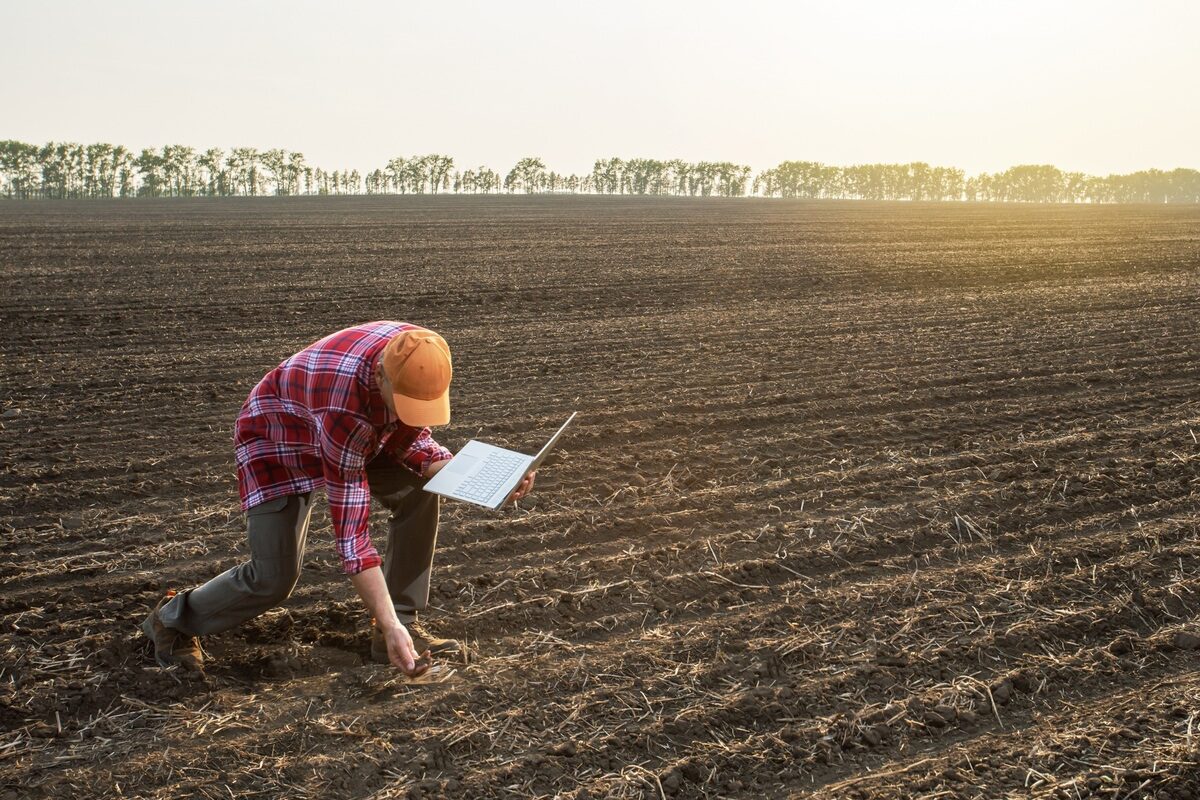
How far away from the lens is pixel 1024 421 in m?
8.36

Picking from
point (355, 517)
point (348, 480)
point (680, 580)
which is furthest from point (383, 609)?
point (680, 580)

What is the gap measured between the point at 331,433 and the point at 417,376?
446mm

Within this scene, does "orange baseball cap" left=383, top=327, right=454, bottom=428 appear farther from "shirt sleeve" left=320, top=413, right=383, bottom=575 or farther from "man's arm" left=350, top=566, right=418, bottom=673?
"man's arm" left=350, top=566, right=418, bottom=673

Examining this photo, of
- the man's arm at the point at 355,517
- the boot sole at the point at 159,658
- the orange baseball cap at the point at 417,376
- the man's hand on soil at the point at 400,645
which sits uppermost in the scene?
the orange baseball cap at the point at 417,376

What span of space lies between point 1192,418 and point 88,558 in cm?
893

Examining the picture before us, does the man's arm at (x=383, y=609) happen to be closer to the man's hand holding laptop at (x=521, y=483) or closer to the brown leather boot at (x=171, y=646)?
the man's hand holding laptop at (x=521, y=483)

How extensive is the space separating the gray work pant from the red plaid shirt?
9 centimetres

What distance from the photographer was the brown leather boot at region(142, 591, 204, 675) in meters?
4.22

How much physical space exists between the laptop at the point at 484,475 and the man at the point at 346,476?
134mm

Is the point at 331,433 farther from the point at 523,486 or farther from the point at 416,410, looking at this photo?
the point at 523,486

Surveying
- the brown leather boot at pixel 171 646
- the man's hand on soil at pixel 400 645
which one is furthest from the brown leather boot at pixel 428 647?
the man's hand on soil at pixel 400 645

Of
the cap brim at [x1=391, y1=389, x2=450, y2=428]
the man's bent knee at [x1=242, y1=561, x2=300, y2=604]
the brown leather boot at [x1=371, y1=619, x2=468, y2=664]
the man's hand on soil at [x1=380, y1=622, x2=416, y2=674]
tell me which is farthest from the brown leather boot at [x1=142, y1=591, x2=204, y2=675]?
the cap brim at [x1=391, y1=389, x2=450, y2=428]

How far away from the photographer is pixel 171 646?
4.25 metres

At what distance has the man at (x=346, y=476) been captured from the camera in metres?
3.44
